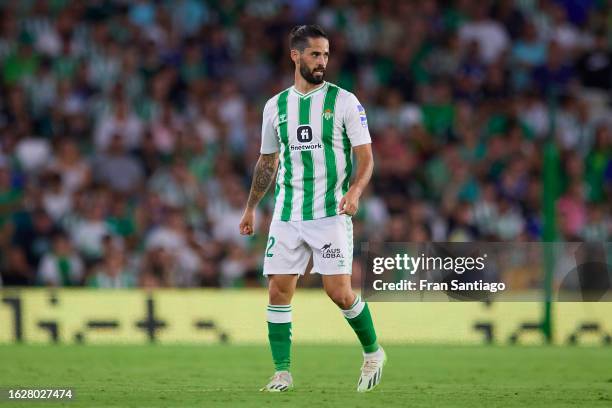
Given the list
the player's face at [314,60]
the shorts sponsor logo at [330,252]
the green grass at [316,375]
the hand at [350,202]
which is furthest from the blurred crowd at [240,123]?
the hand at [350,202]

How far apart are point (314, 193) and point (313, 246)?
A: 1.07ft

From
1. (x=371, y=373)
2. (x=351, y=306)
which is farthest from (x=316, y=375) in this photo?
(x=351, y=306)

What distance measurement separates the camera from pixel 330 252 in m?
8.09

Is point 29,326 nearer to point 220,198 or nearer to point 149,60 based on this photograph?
point 220,198

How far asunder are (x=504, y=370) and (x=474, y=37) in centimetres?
834

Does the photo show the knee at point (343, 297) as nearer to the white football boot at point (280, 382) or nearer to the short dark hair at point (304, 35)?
the white football boot at point (280, 382)

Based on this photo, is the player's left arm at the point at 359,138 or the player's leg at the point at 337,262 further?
the player's leg at the point at 337,262

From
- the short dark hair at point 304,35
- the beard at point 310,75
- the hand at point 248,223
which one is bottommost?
the hand at point 248,223

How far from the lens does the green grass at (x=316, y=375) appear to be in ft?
25.3

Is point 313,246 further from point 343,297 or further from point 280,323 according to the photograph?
point 280,323

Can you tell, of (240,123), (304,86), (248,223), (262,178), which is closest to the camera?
(304,86)

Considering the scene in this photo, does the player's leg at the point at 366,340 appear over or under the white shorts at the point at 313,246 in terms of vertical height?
under

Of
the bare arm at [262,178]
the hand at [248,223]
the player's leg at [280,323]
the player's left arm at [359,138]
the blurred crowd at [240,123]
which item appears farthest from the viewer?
the blurred crowd at [240,123]

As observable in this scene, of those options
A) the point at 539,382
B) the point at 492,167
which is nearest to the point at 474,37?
the point at 492,167
